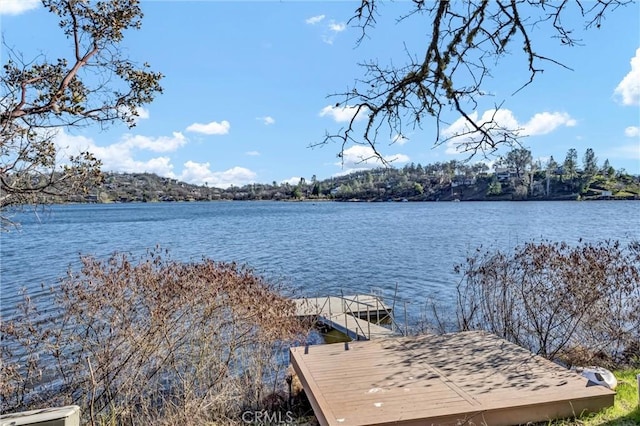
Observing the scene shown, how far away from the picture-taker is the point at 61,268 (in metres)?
15.7

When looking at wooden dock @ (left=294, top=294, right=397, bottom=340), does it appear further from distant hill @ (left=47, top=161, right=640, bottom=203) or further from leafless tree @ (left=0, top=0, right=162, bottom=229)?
distant hill @ (left=47, top=161, right=640, bottom=203)

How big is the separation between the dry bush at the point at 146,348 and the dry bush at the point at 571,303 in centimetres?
361

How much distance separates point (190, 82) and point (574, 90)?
17.8 ft

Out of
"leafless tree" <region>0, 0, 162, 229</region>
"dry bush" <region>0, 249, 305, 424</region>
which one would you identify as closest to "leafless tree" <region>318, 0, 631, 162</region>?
"leafless tree" <region>0, 0, 162, 229</region>

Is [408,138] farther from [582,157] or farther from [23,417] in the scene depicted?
[582,157]

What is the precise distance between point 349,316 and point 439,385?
208 inches

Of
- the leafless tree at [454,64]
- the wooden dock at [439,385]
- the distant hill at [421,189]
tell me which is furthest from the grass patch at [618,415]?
the distant hill at [421,189]

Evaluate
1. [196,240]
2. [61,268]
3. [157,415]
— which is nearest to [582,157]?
[196,240]

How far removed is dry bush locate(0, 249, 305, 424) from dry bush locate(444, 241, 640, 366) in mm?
3612

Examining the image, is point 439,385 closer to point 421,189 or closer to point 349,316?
point 349,316

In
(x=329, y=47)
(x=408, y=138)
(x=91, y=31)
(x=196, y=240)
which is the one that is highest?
(x=329, y=47)

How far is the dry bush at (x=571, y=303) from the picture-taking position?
6027 mm

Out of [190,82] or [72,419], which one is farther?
[190,82]

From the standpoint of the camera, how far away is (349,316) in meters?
9.23
